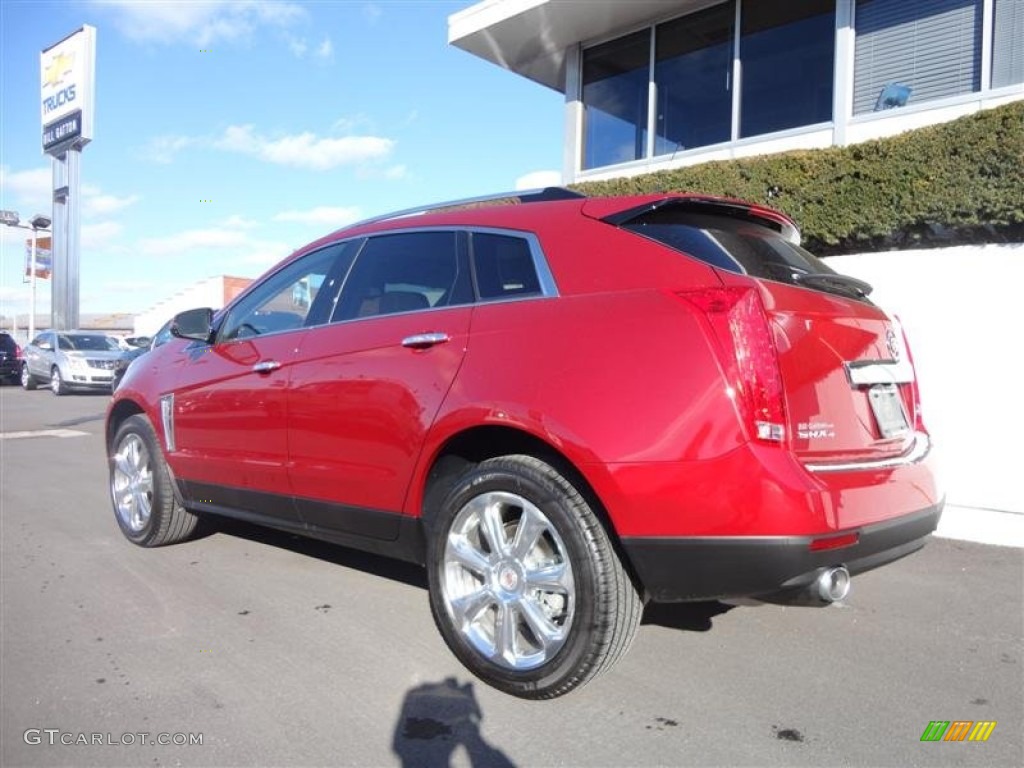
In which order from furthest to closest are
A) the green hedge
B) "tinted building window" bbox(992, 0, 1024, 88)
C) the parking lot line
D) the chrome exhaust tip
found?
1. the parking lot line
2. "tinted building window" bbox(992, 0, 1024, 88)
3. the green hedge
4. the chrome exhaust tip

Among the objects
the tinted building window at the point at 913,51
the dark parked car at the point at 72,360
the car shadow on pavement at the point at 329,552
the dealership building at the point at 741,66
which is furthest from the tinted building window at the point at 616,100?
the dark parked car at the point at 72,360

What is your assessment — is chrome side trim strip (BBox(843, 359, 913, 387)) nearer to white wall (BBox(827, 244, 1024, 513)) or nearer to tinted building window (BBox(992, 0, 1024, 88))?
white wall (BBox(827, 244, 1024, 513))

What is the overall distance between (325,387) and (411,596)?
1241mm

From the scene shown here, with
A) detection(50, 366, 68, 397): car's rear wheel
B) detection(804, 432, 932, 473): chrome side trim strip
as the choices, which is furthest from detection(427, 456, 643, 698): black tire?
detection(50, 366, 68, 397): car's rear wheel

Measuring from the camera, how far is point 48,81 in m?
31.0

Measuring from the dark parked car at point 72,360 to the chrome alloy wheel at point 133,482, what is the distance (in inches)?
605

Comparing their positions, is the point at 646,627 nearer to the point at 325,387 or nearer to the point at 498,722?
the point at 498,722

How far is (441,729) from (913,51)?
9641mm

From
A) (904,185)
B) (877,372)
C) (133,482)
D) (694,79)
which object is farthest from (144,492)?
(694,79)

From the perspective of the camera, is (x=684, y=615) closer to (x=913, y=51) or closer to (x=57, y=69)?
(x=913, y=51)

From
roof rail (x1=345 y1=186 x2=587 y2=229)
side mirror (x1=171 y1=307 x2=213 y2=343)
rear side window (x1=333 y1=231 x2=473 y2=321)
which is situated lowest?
side mirror (x1=171 y1=307 x2=213 y2=343)

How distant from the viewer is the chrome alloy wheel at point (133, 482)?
5062mm

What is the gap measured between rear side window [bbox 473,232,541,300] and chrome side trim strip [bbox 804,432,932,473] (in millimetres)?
1227

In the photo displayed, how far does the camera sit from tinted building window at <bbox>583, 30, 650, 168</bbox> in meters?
12.1
